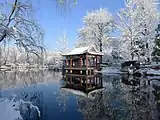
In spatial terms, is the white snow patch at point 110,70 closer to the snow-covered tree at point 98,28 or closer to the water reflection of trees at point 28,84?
the snow-covered tree at point 98,28

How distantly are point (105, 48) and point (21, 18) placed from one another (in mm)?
37022

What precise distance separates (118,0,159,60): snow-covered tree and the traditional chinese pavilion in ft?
16.5

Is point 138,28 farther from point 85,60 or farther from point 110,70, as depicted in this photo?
point 85,60

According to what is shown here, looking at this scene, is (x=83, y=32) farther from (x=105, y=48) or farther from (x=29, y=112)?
(x=29, y=112)

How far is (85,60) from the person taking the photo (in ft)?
112

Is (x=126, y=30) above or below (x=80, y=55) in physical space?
above

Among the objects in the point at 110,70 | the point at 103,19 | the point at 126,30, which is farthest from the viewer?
the point at 103,19

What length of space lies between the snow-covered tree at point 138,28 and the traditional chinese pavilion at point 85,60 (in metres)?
5.03

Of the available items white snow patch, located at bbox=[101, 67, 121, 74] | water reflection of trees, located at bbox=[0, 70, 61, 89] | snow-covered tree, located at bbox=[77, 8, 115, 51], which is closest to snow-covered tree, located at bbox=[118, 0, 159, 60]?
white snow patch, located at bbox=[101, 67, 121, 74]

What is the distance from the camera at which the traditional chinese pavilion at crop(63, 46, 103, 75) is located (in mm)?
32500

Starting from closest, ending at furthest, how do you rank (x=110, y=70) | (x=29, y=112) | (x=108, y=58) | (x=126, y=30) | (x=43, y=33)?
1. (x=43, y=33)
2. (x=29, y=112)
3. (x=126, y=30)
4. (x=110, y=70)
5. (x=108, y=58)

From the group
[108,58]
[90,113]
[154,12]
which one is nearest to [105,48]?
[108,58]

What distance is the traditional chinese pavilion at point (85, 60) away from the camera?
1280 inches

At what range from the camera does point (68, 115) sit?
8.32 m
